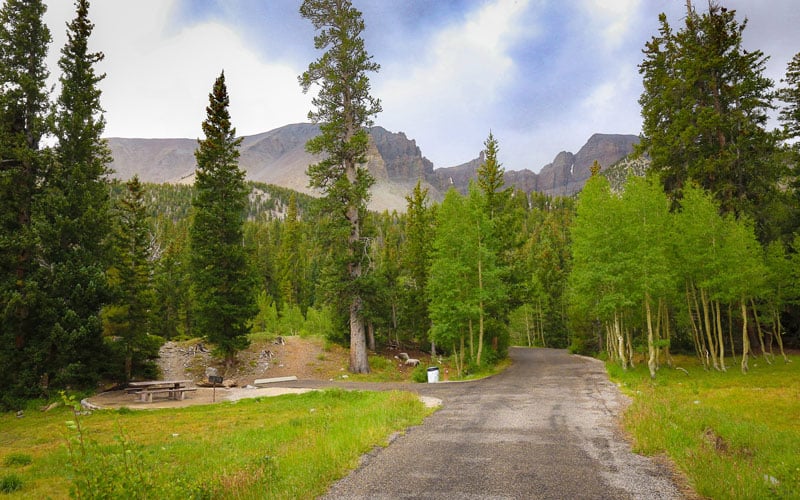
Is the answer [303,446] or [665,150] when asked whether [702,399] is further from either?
[665,150]

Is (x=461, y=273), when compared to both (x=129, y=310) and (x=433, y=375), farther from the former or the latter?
(x=129, y=310)

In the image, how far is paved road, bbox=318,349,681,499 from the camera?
634 centimetres

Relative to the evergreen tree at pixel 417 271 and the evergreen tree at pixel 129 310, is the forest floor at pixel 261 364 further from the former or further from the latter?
the evergreen tree at pixel 417 271

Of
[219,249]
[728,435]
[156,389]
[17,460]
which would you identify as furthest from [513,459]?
[219,249]

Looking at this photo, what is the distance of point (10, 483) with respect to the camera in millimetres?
7793

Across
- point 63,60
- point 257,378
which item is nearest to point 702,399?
point 257,378

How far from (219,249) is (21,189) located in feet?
30.7

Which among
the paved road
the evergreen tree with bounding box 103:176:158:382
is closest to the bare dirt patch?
the evergreen tree with bounding box 103:176:158:382

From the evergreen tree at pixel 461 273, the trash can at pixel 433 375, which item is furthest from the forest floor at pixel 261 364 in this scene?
the evergreen tree at pixel 461 273

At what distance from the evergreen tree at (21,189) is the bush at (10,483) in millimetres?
13219

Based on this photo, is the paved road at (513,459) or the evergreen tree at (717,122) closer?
the paved road at (513,459)

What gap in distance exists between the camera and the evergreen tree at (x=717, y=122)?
26906 millimetres

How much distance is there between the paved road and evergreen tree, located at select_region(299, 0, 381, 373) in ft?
44.8

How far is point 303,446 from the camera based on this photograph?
8953mm
